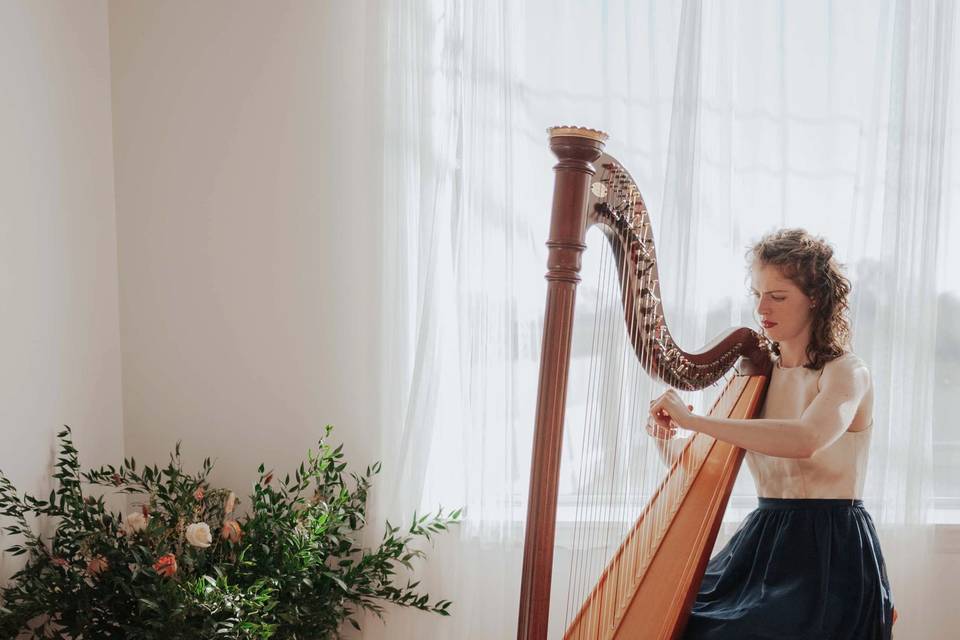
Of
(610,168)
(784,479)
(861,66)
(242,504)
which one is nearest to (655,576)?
(784,479)

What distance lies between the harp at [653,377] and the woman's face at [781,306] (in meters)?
0.06

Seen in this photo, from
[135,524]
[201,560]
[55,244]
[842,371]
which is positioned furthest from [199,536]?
[842,371]

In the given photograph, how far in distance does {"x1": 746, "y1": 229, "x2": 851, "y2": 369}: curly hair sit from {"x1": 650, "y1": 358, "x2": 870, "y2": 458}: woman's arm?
0.36 ft

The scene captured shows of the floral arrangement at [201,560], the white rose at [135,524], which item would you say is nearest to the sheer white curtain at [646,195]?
the floral arrangement at [201,560]

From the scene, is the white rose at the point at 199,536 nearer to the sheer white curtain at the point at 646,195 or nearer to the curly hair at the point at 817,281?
the sheer white curtain at the point at 646,195

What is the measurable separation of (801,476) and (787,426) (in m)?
0.19

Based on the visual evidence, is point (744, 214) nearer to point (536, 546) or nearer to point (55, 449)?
point (536, 546)

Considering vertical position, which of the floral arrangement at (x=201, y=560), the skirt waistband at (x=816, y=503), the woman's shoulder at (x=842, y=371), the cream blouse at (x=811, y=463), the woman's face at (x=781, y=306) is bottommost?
the floral arrangement at (x=201, y=560)

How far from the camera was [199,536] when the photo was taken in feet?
6.59

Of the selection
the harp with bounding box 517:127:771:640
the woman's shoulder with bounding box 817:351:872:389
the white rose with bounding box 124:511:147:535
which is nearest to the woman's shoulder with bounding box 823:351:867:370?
the woman's shoulder with bounding box 817:351:872:389

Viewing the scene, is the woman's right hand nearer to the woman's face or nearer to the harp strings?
the harp strings

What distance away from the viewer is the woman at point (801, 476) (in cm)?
164

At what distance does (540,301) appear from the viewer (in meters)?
2.39

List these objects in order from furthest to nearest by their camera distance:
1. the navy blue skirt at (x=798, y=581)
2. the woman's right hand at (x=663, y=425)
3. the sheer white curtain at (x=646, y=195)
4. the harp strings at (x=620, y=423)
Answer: the sheer white curtain at (x=646, y=195) → the woman's right hand at (x=663, y=425) → the navy blue skirt at (x=798, y=581) → the harp strings at (x=620, y=423)
